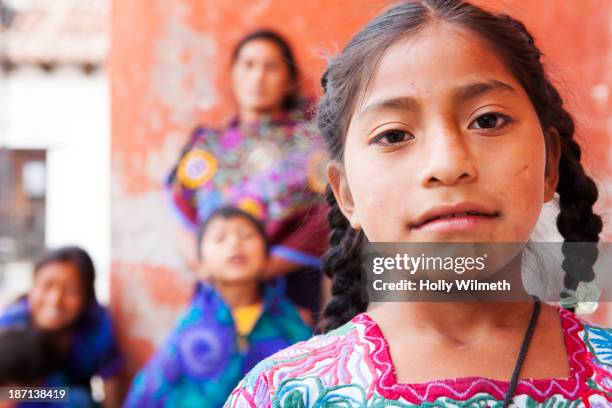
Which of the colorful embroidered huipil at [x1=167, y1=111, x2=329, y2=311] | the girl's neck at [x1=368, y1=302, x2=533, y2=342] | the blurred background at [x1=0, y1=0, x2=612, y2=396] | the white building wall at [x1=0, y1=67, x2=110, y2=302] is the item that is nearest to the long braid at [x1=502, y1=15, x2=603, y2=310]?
the girl's neck at [x1=368, y1=302, x2=533, y2=342]

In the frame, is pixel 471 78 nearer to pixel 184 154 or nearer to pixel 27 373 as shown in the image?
pixel 184 154

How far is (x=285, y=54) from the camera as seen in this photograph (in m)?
2.62

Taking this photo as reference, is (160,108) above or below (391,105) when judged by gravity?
above

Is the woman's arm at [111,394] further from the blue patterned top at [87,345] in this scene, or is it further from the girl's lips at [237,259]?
the girl's lips at [237,259]

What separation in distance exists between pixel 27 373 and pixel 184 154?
95 centimetres

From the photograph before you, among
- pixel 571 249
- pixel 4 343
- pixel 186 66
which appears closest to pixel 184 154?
pixel 186 66

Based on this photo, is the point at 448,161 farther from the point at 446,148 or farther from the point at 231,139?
the point at 231,139

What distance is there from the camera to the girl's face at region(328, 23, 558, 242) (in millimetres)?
741

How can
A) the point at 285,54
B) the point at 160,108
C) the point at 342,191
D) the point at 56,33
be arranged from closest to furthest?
the point at 342,191 < the point at 285,54 < the point at 160,108 < the point at 56,33

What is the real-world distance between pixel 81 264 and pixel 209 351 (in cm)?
61

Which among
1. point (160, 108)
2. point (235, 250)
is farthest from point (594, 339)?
point (160, 108)

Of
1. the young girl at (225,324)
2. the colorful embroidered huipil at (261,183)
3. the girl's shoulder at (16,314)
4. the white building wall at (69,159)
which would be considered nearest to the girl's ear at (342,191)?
the colorful embroidered huipil at (261,183)

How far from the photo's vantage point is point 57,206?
11.3ft

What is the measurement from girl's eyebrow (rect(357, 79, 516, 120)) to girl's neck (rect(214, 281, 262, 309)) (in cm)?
181
